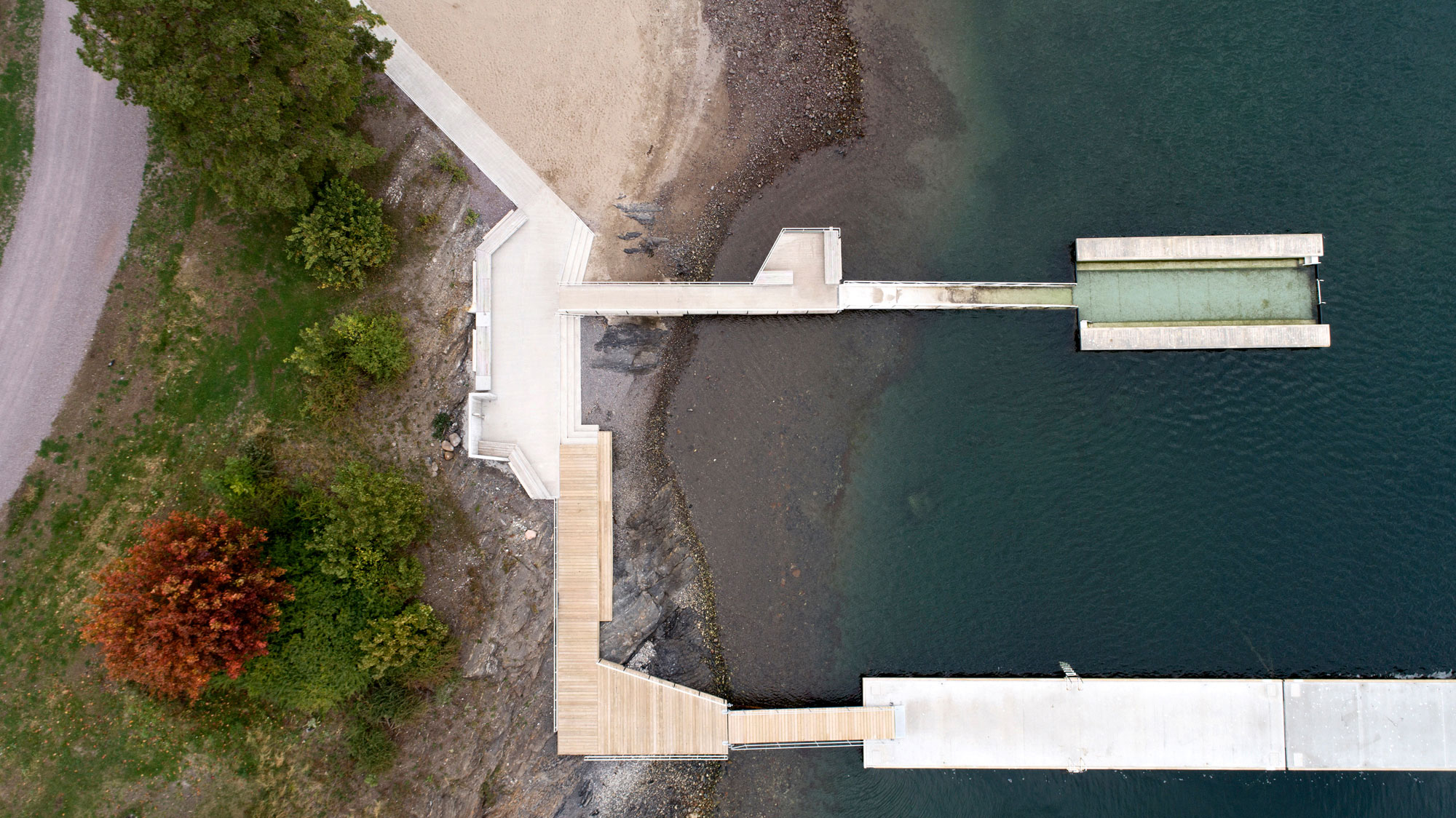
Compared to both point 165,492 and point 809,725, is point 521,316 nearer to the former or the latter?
point 165,492

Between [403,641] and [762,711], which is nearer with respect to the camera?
[403,641]

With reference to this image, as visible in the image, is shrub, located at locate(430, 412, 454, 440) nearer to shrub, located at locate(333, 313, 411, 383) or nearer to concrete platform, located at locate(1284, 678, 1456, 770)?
shrub, located at locate(333, 313, 411, 383)

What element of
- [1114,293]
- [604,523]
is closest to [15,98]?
[604,523]

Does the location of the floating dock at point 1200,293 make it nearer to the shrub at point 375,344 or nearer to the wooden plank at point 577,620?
the wooden plank at point 577,620

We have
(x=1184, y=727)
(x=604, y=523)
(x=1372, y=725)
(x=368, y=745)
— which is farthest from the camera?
(x=604, y=523)

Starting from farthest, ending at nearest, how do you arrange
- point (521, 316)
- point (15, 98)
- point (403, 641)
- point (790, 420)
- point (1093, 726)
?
point (790, 420), point (521, 316), point (1093, 726), point (15, 98), point (403, 641)

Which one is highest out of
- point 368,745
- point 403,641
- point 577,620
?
point 577,620
